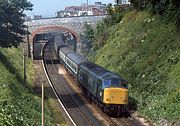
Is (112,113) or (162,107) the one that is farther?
(112,113)

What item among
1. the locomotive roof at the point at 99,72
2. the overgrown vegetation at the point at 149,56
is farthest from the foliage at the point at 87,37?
the locomotive roof at the point at 99,72

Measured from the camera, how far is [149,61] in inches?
1575

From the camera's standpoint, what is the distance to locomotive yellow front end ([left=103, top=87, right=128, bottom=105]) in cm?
3288

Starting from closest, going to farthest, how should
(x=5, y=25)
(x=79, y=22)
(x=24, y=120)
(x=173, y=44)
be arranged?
1. (x=24, y=120)
2. (x=173, y=44)
3. (x=5, y=25)
4. (x=79, y=22)

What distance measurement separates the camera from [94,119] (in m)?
33.2

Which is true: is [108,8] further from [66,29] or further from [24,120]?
[24,120]

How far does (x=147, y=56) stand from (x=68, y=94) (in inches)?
367

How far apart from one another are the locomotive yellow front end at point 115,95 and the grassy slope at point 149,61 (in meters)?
2.04

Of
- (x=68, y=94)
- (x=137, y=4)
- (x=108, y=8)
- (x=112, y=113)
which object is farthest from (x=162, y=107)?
(x=108, y=8)

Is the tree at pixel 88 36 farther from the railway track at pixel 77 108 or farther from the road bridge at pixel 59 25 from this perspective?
the railway track at pixel 77 108

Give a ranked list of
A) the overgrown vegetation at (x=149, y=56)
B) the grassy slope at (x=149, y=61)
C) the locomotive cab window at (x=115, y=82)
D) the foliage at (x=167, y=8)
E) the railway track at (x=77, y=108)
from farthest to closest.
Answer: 1. the foliage at (x=167, y=8)
2. the locomotive cab window at (x=115, y=82)
3. the overgrown vegetation at (x=149, y=56)
4. the grassy slope at (x=149, y=61)
5. the railway track at (x=77, y=108)

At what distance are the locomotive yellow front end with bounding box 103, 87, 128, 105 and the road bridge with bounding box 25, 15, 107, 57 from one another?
45.0 meters

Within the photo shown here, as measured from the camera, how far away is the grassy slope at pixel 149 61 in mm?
32531

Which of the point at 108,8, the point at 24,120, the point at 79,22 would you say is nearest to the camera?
the point at 24,120
